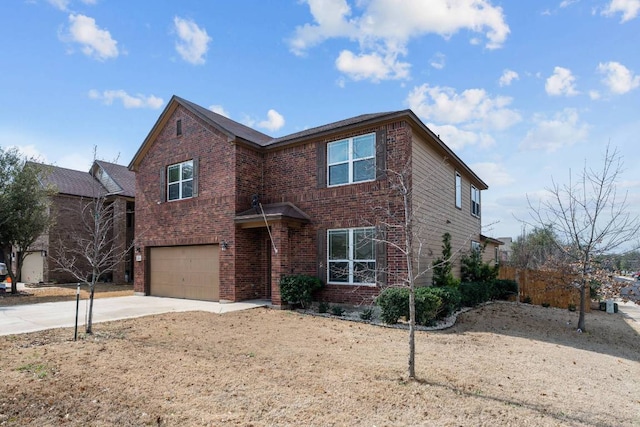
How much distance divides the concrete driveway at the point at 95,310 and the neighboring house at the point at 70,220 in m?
9.39

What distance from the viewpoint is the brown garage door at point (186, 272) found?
552 inches

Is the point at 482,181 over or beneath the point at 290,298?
over

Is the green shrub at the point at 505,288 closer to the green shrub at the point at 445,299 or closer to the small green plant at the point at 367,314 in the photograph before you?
the green shrub at the point at 445,299

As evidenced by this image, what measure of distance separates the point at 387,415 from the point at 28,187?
64.5 feet

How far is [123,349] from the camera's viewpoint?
6910 mm

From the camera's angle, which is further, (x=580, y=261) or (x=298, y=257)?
(x=298, y=257)

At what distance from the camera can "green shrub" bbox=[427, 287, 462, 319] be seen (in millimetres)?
10078

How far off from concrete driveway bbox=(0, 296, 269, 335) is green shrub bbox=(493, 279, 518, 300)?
10838 mm

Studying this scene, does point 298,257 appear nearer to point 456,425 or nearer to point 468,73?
point 468,73

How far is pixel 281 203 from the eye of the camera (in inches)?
532

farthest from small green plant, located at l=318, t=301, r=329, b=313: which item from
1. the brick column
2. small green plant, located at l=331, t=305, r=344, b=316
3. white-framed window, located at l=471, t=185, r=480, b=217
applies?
white-framed window, located at l=471, t=185, r=480, b=217

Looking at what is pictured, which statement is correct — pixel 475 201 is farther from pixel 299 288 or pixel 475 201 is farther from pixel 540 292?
pixel 299 288

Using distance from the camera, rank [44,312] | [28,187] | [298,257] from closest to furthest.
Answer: [44,312] → [298,257] → [28,187]

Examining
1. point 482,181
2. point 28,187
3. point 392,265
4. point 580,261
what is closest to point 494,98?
point 580,261
